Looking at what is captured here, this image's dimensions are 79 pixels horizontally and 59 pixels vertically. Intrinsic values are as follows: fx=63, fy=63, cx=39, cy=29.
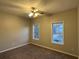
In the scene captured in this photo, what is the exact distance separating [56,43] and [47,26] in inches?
51.5

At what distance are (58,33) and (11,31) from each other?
10.3 feet

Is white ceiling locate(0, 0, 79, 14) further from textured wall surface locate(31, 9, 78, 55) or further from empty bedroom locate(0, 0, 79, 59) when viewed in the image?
textured wall surface locate(31, 9, 78, 55)

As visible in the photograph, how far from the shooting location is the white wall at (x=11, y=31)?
383 cm

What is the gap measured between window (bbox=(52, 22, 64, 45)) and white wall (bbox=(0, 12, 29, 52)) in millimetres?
2499

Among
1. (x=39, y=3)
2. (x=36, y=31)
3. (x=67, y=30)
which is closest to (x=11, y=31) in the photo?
(x=36, y=31)

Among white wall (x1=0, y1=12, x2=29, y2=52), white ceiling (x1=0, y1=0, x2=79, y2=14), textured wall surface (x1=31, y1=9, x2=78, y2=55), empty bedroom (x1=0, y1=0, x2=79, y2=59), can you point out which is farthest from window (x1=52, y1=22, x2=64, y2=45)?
white wall (x1=0, y1=12, x2=29, y2=52)

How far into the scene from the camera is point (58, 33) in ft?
13.3

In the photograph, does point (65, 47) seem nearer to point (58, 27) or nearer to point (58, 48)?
point (58, 48)

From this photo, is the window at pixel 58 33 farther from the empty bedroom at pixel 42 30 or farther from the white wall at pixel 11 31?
the white wall at pixel 11 31

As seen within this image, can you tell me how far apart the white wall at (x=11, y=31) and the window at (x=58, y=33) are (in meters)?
2.50

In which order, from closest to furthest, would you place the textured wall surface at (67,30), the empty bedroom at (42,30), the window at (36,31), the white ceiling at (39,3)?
the white ceiling at (39,3) → the empty bedroom at (42,30) → the textured wall surface at (67,30) → the window at (36,31)

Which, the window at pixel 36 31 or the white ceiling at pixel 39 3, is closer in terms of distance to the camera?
the white ceiling at pixel 39 3

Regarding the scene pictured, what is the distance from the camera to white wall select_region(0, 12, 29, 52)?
3832 mm

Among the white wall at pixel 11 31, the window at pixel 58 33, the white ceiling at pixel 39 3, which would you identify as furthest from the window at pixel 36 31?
the white ceiling at pixel 39 3
